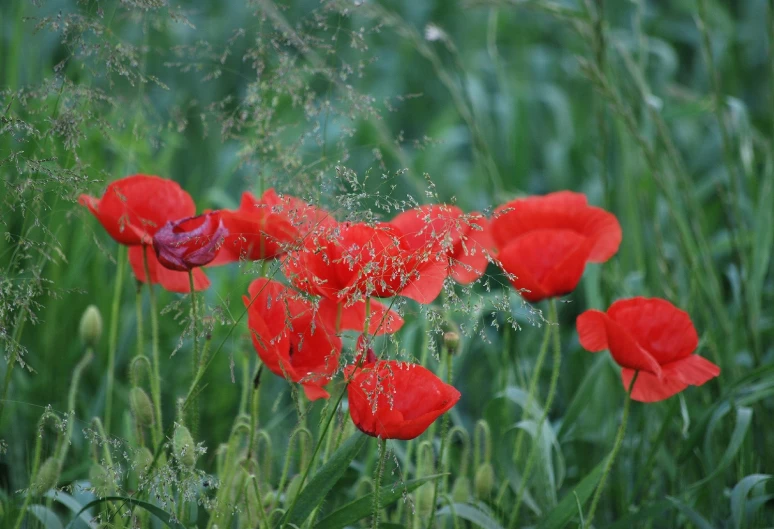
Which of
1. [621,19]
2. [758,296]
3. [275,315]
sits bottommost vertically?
[621,19]

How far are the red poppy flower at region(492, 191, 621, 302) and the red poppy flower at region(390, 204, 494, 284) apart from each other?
38mm

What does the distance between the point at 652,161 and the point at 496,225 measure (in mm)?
394

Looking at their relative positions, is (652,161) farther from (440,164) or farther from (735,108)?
(440,164)

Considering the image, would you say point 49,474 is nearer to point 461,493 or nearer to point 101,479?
point 101,479

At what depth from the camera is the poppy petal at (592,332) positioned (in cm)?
104

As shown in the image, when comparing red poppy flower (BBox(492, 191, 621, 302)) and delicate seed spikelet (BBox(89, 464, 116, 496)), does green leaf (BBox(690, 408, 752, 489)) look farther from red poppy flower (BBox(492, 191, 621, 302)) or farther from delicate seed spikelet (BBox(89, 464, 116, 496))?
delicate seed spikelet (BBox(89, 464, 116, 496))

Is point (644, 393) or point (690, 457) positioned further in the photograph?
point (690, 457)

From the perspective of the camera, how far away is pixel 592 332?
Answer: 1.06m

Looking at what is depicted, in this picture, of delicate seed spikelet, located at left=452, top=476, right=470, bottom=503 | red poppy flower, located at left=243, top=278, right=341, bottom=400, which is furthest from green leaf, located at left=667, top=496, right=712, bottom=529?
red poppy flower, located at left=243, top=278, right=341, bottom=400

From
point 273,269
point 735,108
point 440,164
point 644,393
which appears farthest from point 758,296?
point 440,164

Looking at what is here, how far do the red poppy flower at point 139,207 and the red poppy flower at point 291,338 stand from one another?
0.54 ft

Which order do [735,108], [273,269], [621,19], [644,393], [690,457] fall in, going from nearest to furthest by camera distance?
[273,269]
[644,393]
[690,457]
[735,108]
[621,19]

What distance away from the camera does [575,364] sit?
6.15ft

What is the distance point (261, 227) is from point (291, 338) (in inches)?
4.7
